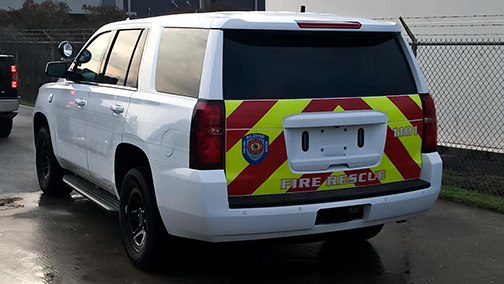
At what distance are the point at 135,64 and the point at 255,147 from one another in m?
1.51

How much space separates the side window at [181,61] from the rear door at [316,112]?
21 cm

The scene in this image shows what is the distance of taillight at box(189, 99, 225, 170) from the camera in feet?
13.8

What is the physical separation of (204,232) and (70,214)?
276cm

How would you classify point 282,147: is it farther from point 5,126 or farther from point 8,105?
point 5,126

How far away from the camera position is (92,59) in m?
6.30

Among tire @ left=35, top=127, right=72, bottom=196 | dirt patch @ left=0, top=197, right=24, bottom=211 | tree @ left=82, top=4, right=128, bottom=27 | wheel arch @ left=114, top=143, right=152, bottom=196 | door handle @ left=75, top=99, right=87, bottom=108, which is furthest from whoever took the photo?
tree @ left=82, top=4, right=128, bottom=27

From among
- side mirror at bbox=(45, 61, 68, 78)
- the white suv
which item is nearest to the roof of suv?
the white suv

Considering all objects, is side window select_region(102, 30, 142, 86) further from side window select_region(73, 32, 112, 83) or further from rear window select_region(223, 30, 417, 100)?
rear window select_region(223, 30, 417, 100)

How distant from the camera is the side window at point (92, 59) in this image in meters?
6.09

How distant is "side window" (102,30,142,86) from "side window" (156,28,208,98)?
0.55 meters

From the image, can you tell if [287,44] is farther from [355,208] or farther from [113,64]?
[113,64]

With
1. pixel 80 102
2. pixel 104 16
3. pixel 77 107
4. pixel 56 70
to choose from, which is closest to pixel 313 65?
pixel 80 102

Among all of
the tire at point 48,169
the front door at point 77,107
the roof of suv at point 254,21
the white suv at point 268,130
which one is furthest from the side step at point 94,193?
the roof of suv at point 254,21

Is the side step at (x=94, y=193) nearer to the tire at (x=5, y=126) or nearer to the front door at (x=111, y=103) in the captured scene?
the front door at (x=111, y=103)
